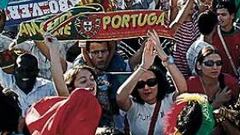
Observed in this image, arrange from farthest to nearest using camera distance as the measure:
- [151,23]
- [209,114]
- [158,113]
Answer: [151,23] → [158,113] → [209,114]

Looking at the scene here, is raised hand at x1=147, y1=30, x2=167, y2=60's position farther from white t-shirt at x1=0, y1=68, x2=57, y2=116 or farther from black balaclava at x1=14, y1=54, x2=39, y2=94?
black balaclava at x1=14, y1=54, x2=39, y2=94

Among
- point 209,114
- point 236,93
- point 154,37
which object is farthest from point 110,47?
point 209,114

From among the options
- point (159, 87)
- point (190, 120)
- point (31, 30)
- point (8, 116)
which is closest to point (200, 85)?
point (159, 87)

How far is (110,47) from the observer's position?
233 inches

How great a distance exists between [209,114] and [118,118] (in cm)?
163

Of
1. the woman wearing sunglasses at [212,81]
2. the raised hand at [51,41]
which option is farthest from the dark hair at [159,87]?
the raised hand at [51,41]

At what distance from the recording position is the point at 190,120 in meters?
4.02

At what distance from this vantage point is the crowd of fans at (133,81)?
3963 millimetres

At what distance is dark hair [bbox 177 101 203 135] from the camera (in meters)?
4.00

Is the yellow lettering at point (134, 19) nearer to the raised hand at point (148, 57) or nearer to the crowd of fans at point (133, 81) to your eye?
the crowd of fans at point (133, 81)

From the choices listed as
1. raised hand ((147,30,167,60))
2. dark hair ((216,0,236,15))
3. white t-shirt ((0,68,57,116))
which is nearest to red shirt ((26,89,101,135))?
raised hand ((147,30,167,60))

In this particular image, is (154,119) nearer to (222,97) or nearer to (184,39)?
(222,97)

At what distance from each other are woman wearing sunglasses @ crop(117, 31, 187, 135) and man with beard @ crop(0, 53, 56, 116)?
0.64 meters

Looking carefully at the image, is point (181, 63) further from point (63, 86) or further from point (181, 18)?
point (63, 86)
